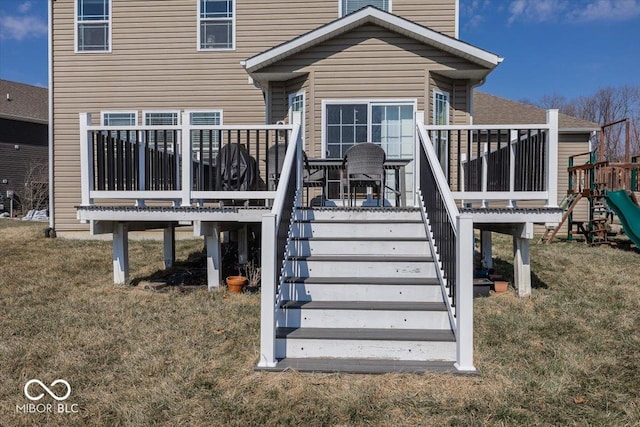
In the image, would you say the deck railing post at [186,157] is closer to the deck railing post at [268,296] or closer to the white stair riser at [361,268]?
the white stair riser at [361,268]

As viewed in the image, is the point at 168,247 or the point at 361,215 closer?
the point at 361,215

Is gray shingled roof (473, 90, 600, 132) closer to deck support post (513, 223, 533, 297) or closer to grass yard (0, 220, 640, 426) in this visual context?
deck support post (513, 223, 533, 297)

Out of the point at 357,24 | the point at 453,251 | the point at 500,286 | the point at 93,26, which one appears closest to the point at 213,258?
the point at 453,251

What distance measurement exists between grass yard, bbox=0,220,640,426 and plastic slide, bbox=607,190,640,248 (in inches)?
199

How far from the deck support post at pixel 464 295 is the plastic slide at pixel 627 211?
27.9 feet

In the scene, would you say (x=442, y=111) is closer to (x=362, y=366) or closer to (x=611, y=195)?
(x=611, y=195)

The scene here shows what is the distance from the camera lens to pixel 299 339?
10.9 feet

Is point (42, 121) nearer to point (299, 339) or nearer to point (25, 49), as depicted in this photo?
point (25, 49)

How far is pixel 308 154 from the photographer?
7785mm

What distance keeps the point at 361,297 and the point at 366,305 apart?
0.19m

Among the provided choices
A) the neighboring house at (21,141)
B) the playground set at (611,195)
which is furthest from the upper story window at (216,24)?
the neighboring house at (21,141)

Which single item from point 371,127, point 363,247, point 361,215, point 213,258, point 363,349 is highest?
point 371,127

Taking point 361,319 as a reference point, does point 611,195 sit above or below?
above

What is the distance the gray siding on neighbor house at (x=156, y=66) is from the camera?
1017 cm
